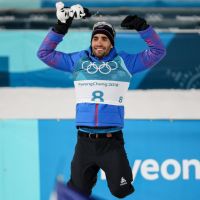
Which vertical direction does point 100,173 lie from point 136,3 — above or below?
below

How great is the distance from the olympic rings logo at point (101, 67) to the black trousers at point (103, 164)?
45 cm

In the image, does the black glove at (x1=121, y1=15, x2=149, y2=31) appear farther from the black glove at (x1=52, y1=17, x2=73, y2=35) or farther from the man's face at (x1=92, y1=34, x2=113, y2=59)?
the black glove at (x1=52, y1=17, x2=73, y2=35)

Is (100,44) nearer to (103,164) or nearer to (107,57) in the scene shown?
(107,57)

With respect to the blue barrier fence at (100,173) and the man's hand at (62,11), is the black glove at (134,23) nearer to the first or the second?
the man's hand at (62,11)

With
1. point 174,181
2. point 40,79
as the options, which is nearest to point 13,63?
point 40,79

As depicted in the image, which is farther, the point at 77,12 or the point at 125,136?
the point at 125,136

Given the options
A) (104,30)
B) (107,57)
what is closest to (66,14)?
(104,30)

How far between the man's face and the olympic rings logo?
0.24 ft

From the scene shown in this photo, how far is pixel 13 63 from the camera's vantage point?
6086mm

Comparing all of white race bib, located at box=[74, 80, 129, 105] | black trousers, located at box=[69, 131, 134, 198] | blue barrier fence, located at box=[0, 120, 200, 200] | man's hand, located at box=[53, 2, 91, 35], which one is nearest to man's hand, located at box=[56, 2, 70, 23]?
man's hand, located at box=[53, 2, 91, 35]

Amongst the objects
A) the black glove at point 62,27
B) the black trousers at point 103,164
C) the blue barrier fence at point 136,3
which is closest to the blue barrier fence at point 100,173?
the black trousers at point 103,164

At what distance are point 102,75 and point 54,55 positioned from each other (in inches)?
14.8

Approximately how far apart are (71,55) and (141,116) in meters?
1.01

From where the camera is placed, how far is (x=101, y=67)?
377 centimetres
